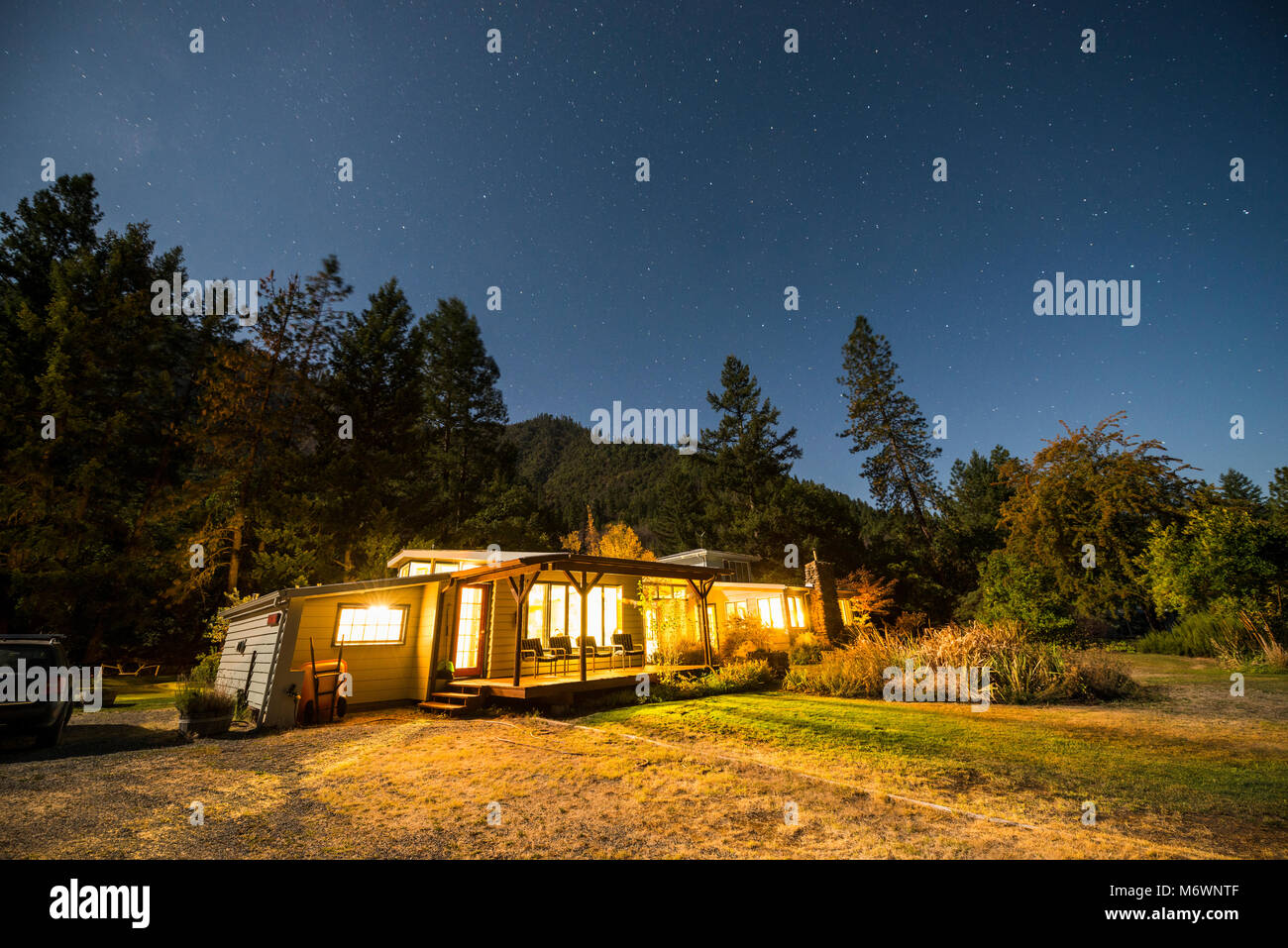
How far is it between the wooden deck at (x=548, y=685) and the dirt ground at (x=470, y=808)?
8.38ft

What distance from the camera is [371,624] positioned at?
11500 mm

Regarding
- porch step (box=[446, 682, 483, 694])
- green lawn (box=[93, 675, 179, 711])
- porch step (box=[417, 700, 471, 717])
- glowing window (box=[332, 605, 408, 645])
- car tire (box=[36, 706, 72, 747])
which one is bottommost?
green lawn (box=[93, 675, 179, 711])

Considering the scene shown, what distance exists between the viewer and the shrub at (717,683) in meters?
11.5

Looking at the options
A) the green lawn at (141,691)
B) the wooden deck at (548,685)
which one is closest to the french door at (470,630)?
the wooden deck at (548,685)

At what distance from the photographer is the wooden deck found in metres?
10.2

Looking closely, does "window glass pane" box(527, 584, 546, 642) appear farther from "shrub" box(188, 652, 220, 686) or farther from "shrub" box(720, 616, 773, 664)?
"shrub" box(188, 652, 220, 686)

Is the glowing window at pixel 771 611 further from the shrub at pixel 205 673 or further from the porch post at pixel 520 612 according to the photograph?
the shrub at pixel 205 673

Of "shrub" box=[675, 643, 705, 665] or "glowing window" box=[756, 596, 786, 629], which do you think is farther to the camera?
"glowing window" box=[756, 596, 786, 629]

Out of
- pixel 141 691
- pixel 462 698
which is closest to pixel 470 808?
pixel 462 698

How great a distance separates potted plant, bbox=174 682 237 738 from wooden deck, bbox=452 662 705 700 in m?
3.93

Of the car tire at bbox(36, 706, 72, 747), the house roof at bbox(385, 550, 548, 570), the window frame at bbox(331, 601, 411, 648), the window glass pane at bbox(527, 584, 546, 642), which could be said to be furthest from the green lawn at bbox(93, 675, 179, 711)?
the window glass pane at bbox(527, 584, 546, 642)
